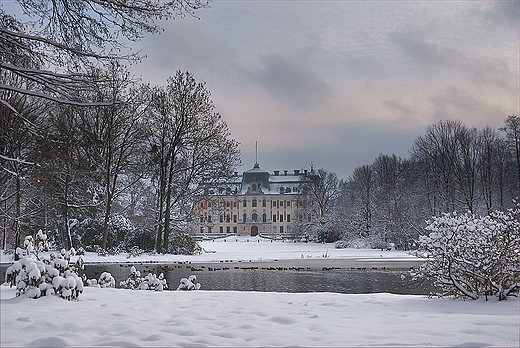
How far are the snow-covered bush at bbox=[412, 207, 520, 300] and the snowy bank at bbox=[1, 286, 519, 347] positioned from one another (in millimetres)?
351

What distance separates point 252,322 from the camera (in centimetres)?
494

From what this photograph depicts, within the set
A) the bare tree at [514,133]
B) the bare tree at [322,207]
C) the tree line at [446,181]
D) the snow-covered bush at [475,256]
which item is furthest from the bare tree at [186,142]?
the bare tree at [322,207]

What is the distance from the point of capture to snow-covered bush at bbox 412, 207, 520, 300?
626 centimetres

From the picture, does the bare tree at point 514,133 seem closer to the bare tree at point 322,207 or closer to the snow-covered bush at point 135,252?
the bare tree at point 322,207

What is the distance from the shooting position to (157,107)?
963 inches

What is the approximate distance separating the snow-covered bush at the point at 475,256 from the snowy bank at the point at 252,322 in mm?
351

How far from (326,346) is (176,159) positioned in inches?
915

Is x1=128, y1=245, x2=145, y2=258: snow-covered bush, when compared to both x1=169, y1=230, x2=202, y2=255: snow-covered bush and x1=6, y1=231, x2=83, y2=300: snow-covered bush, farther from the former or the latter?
x1=6, y1=231, x2=83, y2=300: snow-covered bush

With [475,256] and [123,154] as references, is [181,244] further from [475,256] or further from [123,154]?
[475,256]

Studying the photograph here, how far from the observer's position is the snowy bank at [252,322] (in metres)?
3.97

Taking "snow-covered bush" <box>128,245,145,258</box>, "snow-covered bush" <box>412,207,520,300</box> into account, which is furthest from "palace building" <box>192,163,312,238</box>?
"snow-covered bush" <box>412,207,520,300</box>

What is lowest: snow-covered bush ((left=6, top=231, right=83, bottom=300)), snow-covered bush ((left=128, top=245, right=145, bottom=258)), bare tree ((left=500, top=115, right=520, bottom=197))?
snow-covered bush ((left=128, top=245, right=145, bottom=258))

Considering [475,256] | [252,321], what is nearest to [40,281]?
[252,321]

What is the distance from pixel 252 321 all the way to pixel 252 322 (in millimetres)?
67
